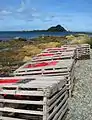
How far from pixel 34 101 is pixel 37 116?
3.40 feet

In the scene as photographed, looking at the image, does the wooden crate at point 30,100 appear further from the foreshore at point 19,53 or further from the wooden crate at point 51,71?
the foreshore at point 19,53

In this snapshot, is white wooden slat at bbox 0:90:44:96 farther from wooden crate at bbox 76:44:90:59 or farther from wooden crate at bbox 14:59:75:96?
wooden crate at bbox 76:44:90:59

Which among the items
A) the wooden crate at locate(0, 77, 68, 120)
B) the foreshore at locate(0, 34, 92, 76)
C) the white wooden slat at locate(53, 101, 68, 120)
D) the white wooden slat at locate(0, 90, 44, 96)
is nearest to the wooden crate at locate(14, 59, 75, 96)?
the white wooden slat at locate(53, 101, 68, 120)

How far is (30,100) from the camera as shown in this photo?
32.7ft

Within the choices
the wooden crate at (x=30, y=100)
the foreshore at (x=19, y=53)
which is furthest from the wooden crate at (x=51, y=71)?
the foreshore at (x=19, y=53)

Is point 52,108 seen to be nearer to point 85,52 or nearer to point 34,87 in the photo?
point 34,87

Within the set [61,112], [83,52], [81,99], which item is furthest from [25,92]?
[83,52]

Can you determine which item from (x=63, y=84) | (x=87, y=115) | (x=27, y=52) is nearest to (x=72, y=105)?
(x=87, y=115)

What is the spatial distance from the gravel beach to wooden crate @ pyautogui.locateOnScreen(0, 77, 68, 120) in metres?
1.69

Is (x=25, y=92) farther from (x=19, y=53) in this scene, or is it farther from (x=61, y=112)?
(x=19, y=53)

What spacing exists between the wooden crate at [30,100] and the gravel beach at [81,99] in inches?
66.5

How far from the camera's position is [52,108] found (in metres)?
10.1

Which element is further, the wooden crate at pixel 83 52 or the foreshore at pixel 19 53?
the wooden crate at pixel 83 52

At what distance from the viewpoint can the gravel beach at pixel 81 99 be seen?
12.3m
